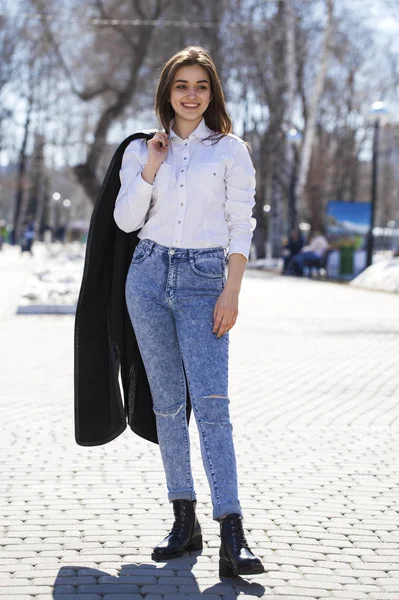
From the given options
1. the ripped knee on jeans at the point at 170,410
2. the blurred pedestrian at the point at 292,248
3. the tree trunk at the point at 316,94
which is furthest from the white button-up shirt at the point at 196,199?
the tree trunk at the point at 316,94

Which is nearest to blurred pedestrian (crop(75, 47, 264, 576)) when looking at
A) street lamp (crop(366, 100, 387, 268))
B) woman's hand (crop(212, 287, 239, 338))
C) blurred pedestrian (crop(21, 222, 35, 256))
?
woman's hand (crop(212, 287, 239, 338))

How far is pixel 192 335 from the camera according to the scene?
156 inches

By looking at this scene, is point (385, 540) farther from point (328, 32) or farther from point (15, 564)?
point (328, 32)

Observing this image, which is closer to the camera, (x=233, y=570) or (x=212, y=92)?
(x=233, y=570)

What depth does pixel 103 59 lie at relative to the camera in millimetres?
39438

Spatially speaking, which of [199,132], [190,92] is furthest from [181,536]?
[190,92]

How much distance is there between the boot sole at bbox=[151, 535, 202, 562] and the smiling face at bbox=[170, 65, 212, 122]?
1.60 meters

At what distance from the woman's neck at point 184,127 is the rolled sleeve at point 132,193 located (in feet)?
0.47

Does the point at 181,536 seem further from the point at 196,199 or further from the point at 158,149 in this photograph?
the point at 158,149

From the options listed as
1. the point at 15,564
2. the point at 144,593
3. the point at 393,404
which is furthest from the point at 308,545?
the point at 393,404

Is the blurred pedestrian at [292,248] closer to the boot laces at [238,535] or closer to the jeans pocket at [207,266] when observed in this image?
the jeans pocket at [207,266]

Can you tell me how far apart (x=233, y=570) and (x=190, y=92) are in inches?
68.3

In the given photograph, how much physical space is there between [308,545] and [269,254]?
117 ft

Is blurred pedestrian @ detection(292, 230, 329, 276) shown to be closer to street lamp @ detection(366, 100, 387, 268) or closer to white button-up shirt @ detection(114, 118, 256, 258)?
street lamp @ detection(366, 100, 387, 268)
